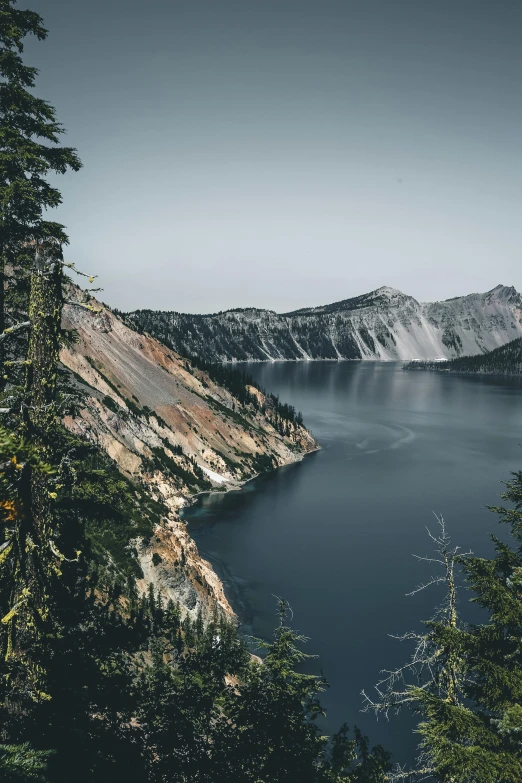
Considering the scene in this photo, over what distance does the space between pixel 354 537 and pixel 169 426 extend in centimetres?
4468

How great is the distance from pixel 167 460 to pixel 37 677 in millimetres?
80549

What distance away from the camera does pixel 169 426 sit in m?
96.1

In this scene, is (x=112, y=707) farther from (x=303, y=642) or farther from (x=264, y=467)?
(x=264, y=467)

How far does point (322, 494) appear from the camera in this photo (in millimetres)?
89562

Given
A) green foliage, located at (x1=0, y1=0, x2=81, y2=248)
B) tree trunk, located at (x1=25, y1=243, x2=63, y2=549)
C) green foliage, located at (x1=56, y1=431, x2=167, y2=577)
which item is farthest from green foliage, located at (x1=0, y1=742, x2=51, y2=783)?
green foliage, located at (x1=0, y1=0, x2=81, y2=248)

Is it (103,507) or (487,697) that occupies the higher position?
(103,507)

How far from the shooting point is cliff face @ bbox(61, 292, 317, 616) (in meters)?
64.1

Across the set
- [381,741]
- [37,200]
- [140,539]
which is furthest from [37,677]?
[381,741]

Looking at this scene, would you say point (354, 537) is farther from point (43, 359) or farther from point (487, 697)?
point (43, 359)

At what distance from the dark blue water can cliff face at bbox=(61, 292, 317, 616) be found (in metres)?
6.03

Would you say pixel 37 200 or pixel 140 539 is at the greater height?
pixel 37 200

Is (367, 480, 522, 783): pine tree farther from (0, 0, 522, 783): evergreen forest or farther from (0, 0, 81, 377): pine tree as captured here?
(0, 0, 81, 377): pine tree

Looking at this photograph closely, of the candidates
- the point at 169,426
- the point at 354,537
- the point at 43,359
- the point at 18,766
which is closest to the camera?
the point at 18,766

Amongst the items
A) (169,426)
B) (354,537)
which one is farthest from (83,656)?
(169,426)
